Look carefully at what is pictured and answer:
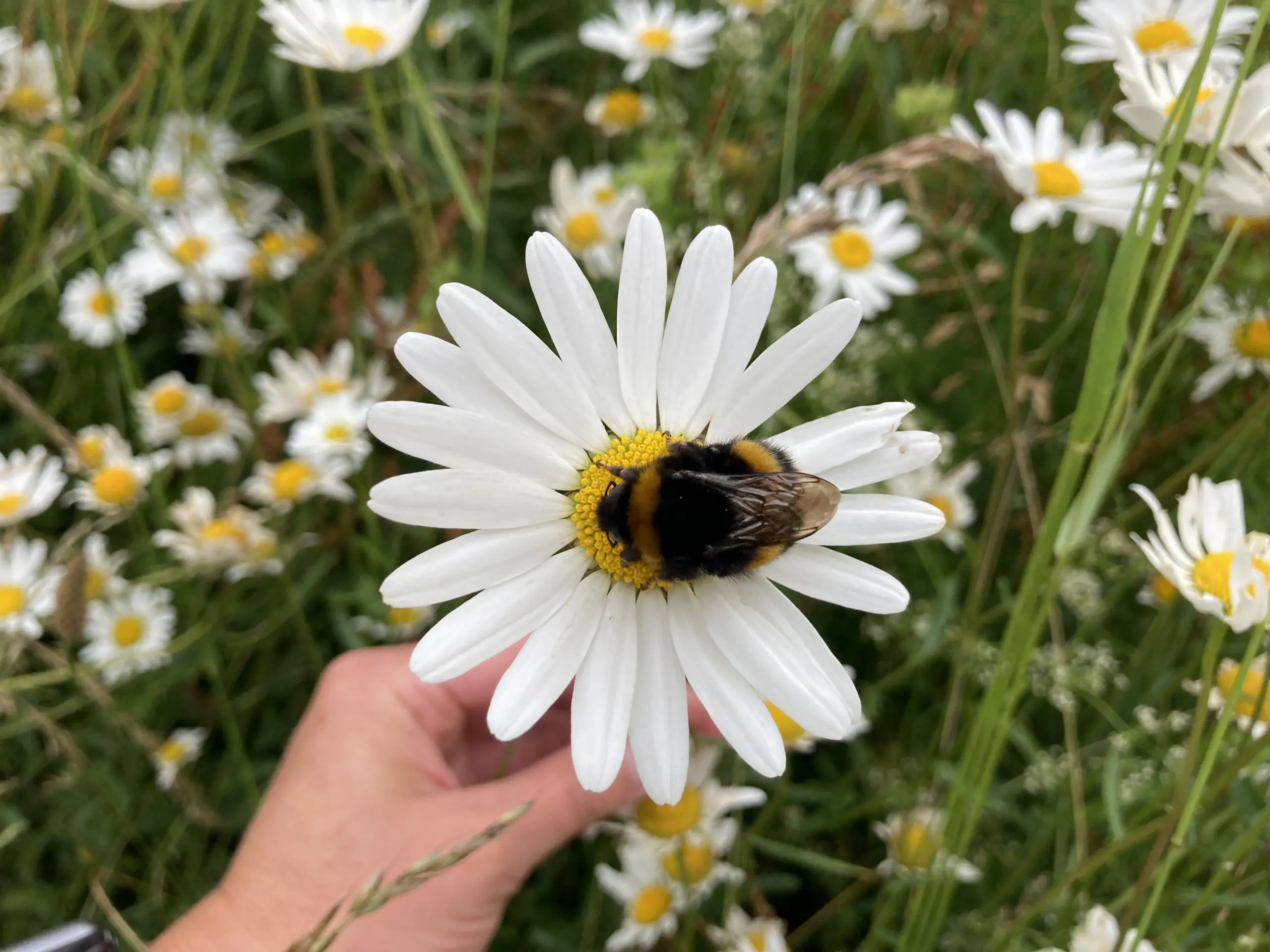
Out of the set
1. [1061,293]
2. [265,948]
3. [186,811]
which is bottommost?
[186,811]

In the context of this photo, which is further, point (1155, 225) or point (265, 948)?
point (265, 948)

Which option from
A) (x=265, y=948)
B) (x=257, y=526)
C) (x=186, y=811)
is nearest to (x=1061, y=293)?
(x=257, y=526)

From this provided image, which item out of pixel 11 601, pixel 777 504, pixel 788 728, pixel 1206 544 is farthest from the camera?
pixel 11 601

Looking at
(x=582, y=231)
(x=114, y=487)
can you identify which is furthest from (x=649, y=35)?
(x=114, y=487)

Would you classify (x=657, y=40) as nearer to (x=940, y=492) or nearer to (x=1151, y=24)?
(x=1151, y=24)

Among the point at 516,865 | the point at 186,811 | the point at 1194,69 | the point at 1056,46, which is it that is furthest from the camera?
the point at 1056,46

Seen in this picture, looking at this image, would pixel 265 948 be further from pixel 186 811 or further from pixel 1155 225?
pixel 1155 225

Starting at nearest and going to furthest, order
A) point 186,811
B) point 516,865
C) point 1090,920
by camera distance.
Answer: point 1090,920 < point 516,865 < point 186,811
